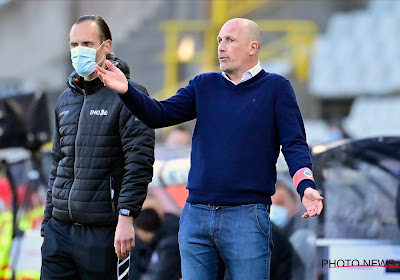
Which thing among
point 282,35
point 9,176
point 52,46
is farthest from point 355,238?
point 52,46

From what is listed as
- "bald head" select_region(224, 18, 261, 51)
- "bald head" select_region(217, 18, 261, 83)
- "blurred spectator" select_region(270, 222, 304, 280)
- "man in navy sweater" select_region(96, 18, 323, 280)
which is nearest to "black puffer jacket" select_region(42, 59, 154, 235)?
"man in navy sweater" select_region(96, 18, 323, 280)

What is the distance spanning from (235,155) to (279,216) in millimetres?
1608

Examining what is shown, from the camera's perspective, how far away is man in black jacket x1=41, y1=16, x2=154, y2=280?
4723mm

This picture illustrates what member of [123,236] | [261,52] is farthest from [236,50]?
[261,52]

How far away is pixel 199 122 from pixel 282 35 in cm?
1444

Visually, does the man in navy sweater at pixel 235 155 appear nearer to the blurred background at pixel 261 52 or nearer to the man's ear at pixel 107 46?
the man's ear at pixel 107 46

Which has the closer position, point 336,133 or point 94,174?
point 94,174

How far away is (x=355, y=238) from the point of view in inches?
228

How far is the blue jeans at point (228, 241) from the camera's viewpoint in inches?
172

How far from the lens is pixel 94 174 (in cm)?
473

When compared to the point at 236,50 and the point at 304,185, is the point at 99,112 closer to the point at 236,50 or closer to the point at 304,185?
the point at 236,50

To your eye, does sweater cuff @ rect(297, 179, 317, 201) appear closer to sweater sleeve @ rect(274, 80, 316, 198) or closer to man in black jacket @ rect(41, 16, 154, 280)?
sweater sleeve @ rect(274, 80, 316, 198)

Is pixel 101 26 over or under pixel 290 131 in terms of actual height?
over

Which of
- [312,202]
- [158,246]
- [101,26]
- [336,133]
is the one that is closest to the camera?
[312,202]
